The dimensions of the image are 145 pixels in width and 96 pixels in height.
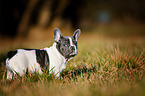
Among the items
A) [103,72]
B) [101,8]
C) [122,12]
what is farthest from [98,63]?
[101,8]

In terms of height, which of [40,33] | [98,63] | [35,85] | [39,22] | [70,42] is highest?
[39,22]

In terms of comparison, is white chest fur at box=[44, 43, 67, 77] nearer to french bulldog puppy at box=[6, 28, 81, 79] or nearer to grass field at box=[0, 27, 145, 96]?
french bulldog puppy at box=[6, 28, 81, 79]

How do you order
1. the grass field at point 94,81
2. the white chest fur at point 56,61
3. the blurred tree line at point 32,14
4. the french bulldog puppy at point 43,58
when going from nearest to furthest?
the grass field at point 94,81 < the french bulldog puppy at point 43,58 < the white chest fur at point 56,61 < the blurred tree line at point 32,14

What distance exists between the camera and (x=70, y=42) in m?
2.14

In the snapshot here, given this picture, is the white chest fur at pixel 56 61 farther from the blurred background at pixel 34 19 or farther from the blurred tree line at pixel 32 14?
the blurred tree line at pixel 32 14

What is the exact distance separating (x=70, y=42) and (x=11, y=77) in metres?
0.94

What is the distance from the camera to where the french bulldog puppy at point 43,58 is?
6.76ft

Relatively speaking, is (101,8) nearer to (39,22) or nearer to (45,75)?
(39,22)

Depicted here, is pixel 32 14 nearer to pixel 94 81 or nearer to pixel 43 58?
pixel 43 58

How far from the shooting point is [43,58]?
2.19m

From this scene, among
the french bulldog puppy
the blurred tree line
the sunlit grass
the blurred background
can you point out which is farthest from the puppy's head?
the blurred tree line

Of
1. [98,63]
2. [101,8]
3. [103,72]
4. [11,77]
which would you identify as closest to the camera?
[11,77]

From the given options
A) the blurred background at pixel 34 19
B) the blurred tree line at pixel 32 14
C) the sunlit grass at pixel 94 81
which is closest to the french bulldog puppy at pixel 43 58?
the sunlit grass at pixel 94 81

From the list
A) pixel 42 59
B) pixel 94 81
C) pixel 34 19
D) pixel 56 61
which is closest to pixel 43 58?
pixel 42 59
